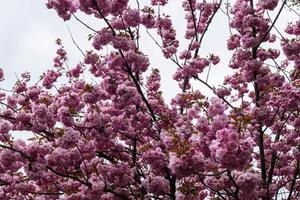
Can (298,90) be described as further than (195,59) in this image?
No

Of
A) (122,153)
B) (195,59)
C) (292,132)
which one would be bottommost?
(122,153)

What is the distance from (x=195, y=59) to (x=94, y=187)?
4606 mm

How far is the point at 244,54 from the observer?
8.82 m

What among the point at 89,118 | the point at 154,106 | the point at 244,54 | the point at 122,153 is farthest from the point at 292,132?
the point at 89,118

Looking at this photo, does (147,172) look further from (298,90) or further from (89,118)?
Answer: (298,90)

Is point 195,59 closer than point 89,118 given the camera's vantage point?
No

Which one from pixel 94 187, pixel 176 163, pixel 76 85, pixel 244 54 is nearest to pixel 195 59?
pixel 244 54

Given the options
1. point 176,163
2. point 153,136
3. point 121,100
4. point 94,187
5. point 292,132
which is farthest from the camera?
point 292,132

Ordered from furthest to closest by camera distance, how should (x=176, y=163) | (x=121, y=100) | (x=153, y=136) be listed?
(x=153, y=136), (x=121, y=100), (x=176, y=163)

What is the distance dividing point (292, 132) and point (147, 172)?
306cm

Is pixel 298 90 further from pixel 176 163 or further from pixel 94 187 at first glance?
pixel 94 187

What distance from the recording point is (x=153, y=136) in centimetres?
801

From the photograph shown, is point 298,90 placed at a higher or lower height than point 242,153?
higher

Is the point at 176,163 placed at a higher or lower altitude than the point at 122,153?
lower
